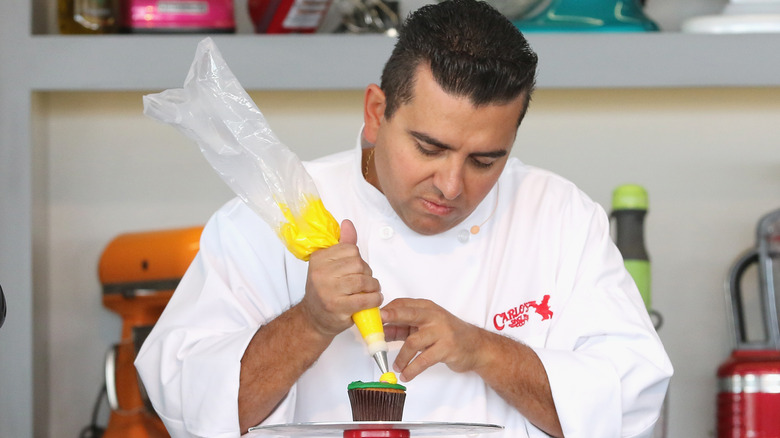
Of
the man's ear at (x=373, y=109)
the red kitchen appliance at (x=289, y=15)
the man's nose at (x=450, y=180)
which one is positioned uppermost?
the red kitchen appliance at (x=289, y=15)

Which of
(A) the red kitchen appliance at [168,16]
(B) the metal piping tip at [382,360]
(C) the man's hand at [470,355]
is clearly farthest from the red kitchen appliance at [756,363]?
(A) the red kitchen appliance at [168,16]

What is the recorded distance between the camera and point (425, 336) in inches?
45.7

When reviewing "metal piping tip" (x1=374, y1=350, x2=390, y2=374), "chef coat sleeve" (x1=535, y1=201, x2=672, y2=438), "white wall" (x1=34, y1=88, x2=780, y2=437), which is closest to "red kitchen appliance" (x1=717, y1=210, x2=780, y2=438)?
"white wall" (x1=34, y1=88, x2=780, y2=437)

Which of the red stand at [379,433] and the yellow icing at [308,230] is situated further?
the yellow icing at [308,230]

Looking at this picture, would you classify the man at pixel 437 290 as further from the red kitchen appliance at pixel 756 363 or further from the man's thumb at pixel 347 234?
the red kitchen appliance at pixel 756 363

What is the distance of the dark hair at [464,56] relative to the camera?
1239 millimetres

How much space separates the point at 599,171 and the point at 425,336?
107 cm

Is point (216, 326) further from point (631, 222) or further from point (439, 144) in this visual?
point (631, 222)

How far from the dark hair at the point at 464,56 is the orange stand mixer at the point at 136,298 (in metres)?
0.73

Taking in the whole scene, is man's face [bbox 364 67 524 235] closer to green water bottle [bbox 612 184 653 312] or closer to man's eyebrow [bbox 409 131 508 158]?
man's eyebrow [bbox 409 131 508 158]

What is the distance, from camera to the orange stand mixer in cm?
187

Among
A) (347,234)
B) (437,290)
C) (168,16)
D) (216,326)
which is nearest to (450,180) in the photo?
(347,234)

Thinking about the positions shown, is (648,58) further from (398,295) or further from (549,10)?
(398,295)

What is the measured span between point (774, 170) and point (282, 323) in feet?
4.40
